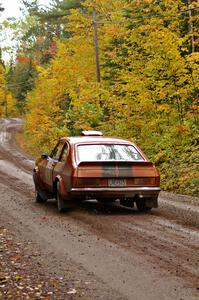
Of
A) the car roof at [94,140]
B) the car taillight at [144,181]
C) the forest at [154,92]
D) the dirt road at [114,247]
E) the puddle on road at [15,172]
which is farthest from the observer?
the forest at [154,92]

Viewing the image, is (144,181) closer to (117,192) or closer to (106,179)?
(117,192)

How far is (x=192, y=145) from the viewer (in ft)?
59.6

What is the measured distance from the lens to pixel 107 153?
1077 centimetres

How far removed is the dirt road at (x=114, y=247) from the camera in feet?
17.8

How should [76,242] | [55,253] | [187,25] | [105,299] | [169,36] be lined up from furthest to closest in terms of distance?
[187,25], [169,36], [76,242], [55,253], [105,299]

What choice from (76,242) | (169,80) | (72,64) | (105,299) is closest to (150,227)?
(76,242)

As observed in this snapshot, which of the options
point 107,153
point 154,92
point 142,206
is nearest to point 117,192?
point 142,206

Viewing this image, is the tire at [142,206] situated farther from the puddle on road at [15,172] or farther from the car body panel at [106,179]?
the puddle on road at [15,172]

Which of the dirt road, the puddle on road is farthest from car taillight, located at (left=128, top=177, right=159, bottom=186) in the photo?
the puddle on road

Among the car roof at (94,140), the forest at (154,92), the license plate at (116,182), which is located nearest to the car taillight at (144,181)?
the license plate at (116,182)

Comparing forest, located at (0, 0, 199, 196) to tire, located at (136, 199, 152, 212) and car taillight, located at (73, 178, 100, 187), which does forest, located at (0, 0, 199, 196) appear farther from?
car taillight, located at (73, 178, 100, 187)

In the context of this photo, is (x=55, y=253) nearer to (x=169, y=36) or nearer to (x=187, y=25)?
(x=169, y=36)

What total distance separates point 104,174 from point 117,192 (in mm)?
440

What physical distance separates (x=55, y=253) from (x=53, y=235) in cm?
129
